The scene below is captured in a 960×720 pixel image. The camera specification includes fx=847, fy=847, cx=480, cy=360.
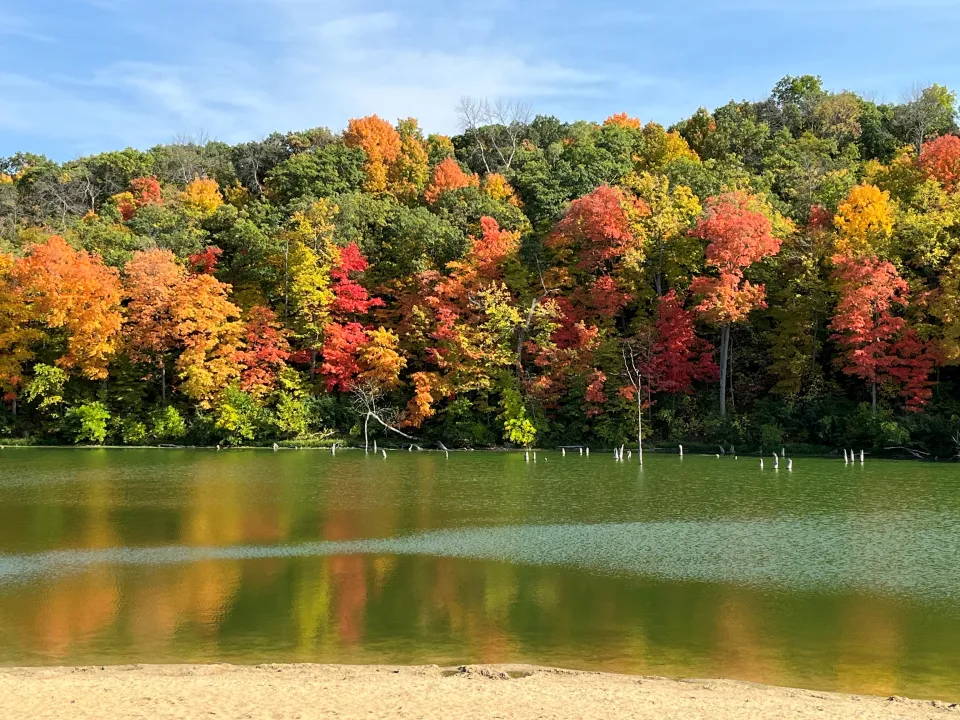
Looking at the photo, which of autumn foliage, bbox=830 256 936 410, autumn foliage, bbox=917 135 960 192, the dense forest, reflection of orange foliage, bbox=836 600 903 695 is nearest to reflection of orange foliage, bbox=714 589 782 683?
reflection of orange foliage, bbox=836 600 903 695

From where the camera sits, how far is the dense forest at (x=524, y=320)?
113 ft

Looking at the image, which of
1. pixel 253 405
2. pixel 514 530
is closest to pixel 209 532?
pixel 514 530

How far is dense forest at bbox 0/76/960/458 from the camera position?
34406mm

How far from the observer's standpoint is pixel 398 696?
29.3ft

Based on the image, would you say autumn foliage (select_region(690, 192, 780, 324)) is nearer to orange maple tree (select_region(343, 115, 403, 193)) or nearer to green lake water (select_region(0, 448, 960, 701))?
green lake water (select_region(0, 448, 960, 701))

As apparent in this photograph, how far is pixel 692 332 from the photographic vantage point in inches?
1435

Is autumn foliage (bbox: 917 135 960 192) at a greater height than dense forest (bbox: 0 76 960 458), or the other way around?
autumn foliage (bbox: 917 135 960 192)

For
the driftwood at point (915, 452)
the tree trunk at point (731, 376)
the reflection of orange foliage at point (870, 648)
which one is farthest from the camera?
the tree trunk at point (731, 376)

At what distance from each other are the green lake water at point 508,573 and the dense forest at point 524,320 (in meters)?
7.91

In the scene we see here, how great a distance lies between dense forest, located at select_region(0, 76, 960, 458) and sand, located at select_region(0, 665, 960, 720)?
990 inches

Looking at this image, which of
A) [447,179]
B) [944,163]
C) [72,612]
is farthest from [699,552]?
[447,179]

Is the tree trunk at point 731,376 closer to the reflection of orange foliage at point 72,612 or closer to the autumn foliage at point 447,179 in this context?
the autumn foliage at point 447,179

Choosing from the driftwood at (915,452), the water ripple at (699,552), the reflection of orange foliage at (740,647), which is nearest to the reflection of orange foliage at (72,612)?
the water ripple at (699,552)

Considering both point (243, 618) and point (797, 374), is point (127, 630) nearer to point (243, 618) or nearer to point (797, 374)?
point (243, 618)
